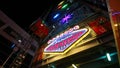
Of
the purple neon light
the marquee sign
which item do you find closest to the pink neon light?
the marquee sign

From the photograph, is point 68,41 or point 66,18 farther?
point 66,18

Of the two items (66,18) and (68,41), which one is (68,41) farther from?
(66,18)

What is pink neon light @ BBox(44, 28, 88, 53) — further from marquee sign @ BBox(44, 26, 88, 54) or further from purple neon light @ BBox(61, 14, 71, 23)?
purple neon light @ BBox(61, 14, 71, 23)

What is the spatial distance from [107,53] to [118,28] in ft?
8.46

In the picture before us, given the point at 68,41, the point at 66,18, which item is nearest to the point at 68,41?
the point at 68,41

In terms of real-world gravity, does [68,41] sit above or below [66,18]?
below

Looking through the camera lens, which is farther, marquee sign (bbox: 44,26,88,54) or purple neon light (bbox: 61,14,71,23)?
purple neon light (bbox: 61,14,71,23)

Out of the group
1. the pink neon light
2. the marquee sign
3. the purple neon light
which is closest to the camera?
the marquee sign

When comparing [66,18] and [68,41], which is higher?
[66,18]

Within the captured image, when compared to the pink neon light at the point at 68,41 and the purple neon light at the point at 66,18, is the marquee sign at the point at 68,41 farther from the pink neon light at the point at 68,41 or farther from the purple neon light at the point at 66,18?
the purple neon light at the point at 66,18

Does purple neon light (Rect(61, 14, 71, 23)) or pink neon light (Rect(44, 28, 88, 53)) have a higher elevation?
purple neon light (Rect(61, 14, 71, 23))

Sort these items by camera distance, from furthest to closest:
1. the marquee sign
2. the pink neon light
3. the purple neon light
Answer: the purple neon light, the pink neon light, the marquee sign

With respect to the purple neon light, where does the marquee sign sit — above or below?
below

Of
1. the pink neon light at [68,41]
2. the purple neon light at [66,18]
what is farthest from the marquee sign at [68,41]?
the purple neon light at [66,18]
